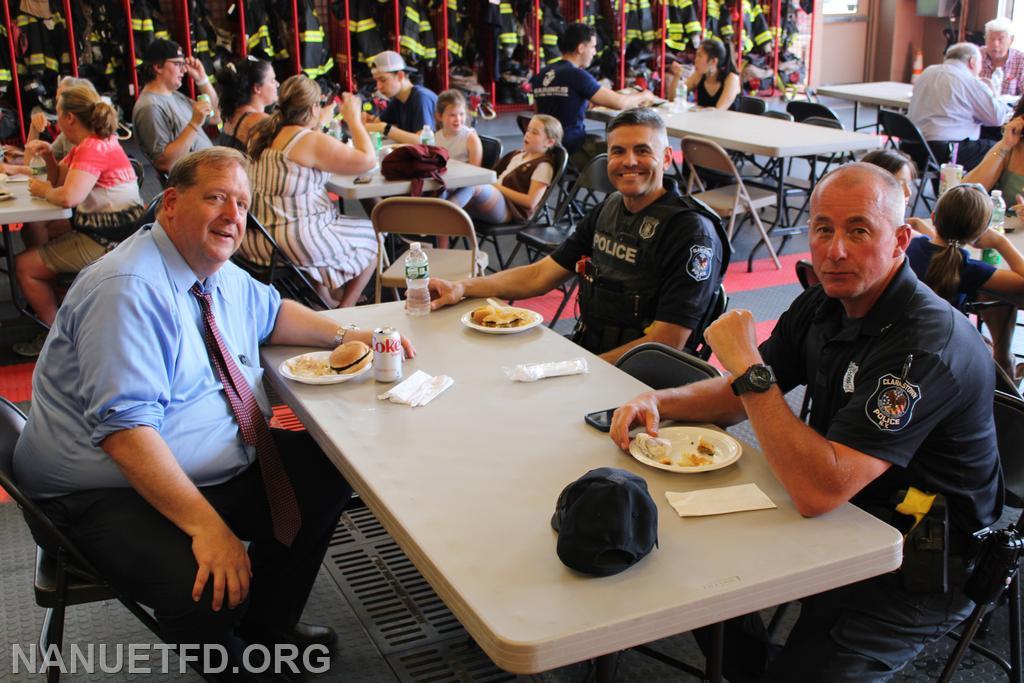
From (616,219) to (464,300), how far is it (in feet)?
1.86

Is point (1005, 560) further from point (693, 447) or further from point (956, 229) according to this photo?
point (956, 229)

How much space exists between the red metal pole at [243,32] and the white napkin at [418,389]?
8.01 m

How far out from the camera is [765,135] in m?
6.87

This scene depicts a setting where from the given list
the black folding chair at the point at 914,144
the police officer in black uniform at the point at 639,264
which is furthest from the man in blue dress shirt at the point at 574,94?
the police officer in black uniform at the point at 639,264

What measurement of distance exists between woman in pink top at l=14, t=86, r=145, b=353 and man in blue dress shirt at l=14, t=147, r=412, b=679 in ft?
8.68

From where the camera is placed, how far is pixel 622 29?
11.5 meters

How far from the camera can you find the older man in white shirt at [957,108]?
24.5 feet

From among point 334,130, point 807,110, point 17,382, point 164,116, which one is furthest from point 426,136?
point 807,110

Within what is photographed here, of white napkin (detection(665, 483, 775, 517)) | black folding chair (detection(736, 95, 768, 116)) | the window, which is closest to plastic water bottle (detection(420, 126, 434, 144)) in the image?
black folding chair (detection(736, 95, 768, 116))

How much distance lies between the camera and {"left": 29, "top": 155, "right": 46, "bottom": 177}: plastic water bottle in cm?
538

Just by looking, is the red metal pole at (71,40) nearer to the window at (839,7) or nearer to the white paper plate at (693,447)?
the white paper plate at (693,447)

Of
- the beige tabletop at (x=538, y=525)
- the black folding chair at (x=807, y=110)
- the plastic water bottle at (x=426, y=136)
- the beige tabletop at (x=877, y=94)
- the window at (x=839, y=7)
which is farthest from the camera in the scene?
the window at (x=839, y=7)

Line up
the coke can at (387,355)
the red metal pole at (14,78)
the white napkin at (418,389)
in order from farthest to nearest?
1. the red metal pole at (14,78)
2. the coke can at (387,355)
3. the white napkin at (418,389)

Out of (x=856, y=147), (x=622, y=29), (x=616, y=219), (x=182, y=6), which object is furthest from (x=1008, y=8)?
(x=616, y=219)
